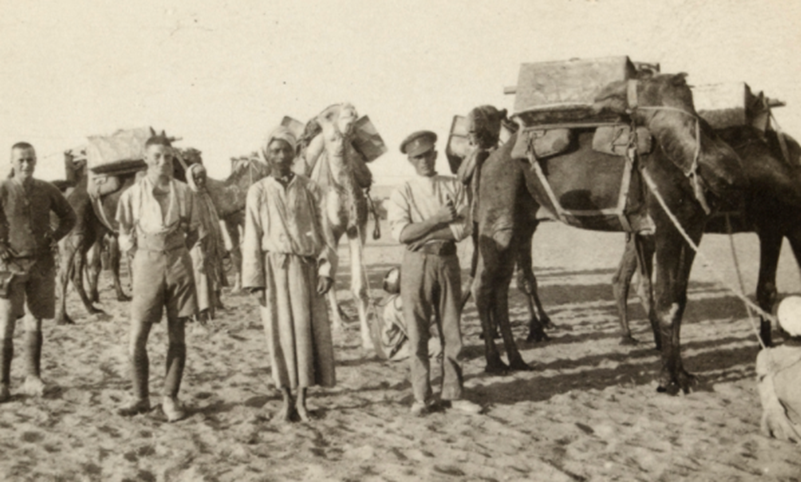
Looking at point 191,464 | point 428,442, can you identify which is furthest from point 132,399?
point 428,442

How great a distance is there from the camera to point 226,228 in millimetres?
14328

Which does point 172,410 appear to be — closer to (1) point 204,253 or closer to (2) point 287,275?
(2) point 287,275

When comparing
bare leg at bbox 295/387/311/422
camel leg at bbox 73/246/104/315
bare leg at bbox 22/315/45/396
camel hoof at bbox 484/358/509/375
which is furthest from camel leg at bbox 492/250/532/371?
camel leg at bbox 73/246/104/315

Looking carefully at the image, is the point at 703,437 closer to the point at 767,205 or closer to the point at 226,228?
the point at 767,205

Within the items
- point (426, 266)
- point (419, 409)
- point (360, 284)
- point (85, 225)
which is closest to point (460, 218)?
point (426, 266)

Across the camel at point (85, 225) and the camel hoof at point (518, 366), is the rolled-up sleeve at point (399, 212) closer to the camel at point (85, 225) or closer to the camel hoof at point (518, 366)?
the camel hoof at point (518, 366)

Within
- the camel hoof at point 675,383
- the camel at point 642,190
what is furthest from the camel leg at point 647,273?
the camel hoof at point 675,383

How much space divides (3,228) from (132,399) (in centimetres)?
205

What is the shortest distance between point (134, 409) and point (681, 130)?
4950mm

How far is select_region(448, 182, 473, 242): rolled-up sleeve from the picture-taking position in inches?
205

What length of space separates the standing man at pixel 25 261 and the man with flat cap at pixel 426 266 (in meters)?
3.37

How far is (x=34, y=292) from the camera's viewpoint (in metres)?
6.32

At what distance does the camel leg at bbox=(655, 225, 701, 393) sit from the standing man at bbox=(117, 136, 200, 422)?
3.91 metres

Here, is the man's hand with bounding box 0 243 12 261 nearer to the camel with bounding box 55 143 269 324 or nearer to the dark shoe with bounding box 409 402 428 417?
the dark shoe with bounding box 409 402 428 417
